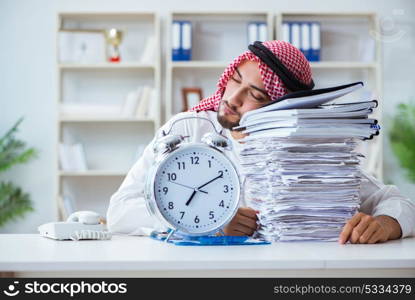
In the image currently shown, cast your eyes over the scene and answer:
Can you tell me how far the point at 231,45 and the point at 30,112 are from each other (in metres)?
1.64

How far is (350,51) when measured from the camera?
17.7 ft

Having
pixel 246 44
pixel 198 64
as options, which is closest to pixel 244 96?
pixel 198 64

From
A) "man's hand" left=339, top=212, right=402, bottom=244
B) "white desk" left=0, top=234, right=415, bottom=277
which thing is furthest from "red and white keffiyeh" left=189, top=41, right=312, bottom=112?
"white desk" left=0, top=234, right=415, bottom=277

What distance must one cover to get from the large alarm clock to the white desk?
0.13 m

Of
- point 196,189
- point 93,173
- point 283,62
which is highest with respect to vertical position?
point 283,62

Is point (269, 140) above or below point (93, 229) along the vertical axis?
above

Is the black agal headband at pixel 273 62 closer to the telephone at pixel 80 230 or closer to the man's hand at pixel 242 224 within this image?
the man's hand at pixel 242 224

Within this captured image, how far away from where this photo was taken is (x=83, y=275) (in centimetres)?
103

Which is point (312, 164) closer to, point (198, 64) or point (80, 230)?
point (80, 230)

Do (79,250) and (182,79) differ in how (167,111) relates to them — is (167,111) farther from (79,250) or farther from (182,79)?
(79,250)

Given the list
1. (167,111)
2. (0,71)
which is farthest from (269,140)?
(0,71)

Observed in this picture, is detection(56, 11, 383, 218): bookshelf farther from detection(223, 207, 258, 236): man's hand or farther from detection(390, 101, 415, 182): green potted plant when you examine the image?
detection(223, 207, 258, 236): man's hand

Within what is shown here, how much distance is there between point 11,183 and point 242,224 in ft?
13.7

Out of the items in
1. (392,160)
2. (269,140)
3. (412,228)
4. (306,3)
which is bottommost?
(392,160)
